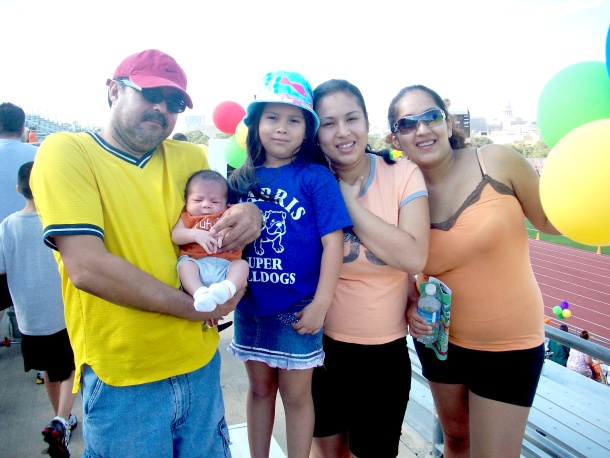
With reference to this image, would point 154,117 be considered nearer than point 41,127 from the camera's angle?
Yes

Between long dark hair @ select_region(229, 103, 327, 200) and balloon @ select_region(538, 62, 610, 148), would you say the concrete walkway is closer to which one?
long dark hair @ select_region(229, 103, 327, 200)

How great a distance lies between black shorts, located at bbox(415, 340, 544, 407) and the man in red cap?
1215 mm

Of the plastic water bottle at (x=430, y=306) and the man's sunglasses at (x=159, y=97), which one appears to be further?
the plastic water bottle at (x=430, y=306)

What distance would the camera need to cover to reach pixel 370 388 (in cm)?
204

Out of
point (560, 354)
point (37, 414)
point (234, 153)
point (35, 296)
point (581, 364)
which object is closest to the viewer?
point (35, 296)

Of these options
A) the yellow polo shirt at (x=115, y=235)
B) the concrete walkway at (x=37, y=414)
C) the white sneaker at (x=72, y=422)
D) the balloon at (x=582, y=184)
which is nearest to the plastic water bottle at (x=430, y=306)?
the balloon at (x=582, y=184)

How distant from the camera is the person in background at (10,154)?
4.16 meters

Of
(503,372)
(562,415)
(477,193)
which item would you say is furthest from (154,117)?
(562,415)

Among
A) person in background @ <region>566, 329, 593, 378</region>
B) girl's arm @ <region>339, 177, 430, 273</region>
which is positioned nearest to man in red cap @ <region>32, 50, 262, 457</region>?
girl's arm @ <region>339, 177, 430, 273</region>

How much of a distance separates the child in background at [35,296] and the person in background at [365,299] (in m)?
2.34

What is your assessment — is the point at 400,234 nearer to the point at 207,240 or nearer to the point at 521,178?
the point at 521,178

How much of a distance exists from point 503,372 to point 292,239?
1.18 m

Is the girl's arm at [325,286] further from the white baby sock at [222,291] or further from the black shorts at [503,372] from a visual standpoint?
the black shorts at [503,372]

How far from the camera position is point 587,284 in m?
21.1
